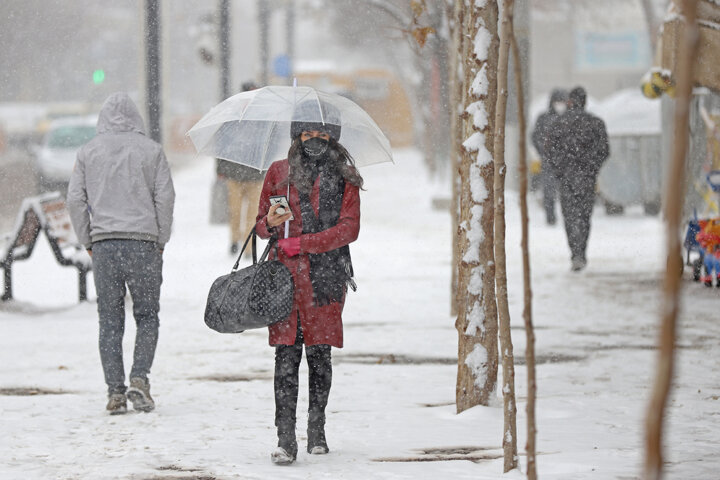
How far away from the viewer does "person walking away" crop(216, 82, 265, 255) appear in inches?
555

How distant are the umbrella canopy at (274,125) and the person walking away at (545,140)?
24.8 ft

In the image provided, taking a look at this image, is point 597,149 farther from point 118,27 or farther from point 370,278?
point 118,27

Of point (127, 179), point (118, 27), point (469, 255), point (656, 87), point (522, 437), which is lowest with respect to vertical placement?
point (522, 437)

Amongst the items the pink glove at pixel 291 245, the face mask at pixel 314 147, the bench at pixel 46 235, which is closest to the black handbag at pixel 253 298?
the pink glove at pixel 291 245

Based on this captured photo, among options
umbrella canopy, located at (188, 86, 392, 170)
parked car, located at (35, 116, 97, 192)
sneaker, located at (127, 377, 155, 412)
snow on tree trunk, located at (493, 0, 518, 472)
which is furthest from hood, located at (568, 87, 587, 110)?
parked car, located at (35, 116, 97, 192)

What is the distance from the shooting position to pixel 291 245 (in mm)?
5344

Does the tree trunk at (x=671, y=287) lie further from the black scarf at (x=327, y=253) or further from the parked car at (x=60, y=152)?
the parked car at (x=60, y=152)

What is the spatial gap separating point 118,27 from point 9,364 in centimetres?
6731

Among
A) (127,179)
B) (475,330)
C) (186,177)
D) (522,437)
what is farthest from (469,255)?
(186,177)

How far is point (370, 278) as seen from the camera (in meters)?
13.0

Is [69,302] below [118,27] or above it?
below

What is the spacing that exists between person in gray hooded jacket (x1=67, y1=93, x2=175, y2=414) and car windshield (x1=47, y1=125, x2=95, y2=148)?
832 inches

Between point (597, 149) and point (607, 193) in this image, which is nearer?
point (597, 149)

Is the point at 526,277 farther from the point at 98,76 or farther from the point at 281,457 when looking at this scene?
the point at 98,76
